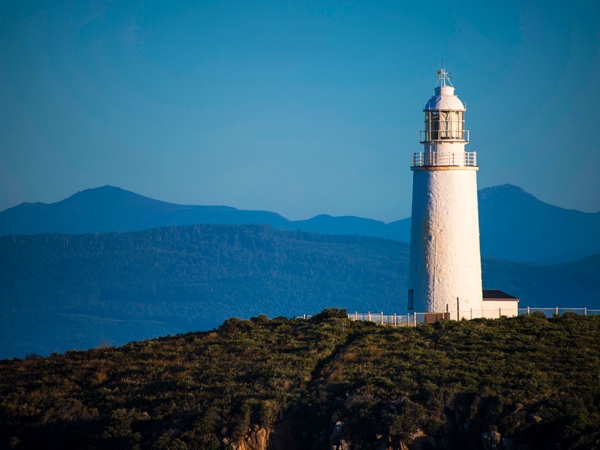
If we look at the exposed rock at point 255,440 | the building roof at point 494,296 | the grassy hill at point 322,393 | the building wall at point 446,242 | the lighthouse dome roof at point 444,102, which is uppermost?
the lighthouse dome roof at point 444,102

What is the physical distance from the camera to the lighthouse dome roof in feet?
142

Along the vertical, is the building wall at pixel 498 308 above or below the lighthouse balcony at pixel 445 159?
below

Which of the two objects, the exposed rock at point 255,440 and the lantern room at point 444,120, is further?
the lantern room at point 444,120

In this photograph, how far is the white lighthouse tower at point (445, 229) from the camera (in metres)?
42.4

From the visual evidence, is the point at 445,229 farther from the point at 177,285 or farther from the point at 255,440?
the point at 177,285

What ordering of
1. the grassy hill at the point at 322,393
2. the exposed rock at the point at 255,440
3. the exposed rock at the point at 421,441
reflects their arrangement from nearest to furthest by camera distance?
the exposed rock at the point at 421,441
the grassy hill at the point at 322,393
the exposed rock at the point at 255,440

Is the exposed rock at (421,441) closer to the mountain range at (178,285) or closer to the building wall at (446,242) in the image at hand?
Answer: the building wall at (446,242)

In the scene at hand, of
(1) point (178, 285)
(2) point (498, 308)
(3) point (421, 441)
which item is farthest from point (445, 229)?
(1) point (178, 285)

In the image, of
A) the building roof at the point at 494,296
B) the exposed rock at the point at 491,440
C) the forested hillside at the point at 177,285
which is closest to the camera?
the exposed rock at the point at 491,440

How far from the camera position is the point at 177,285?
608 feet

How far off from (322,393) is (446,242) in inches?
437

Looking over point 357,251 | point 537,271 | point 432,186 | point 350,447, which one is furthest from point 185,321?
point 350,447

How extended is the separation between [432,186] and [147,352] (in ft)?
39.5

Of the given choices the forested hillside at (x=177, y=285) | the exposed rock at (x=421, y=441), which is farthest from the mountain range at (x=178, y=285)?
the exposed rock at (x=421, y=441)
